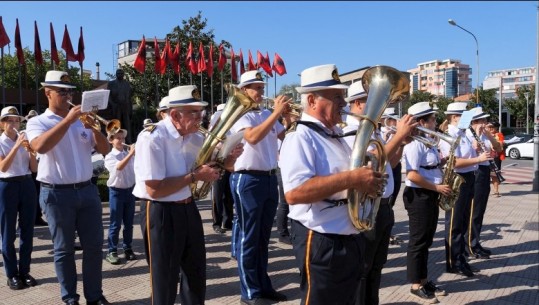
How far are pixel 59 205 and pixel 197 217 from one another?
1.45 metres

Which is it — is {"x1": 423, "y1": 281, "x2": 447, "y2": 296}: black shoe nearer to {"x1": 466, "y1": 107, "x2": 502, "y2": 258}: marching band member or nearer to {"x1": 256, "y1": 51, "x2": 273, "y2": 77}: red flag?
{"x1": 466, "y1": 107, "x2": 502, "y2": 258}: marching band member

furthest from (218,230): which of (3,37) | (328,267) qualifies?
(3,37)

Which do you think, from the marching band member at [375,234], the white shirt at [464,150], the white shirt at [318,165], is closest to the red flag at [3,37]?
the marching band member at [375,234]

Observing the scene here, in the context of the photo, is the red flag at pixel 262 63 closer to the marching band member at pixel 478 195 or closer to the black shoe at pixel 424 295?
the marching band member at pixel 478 195

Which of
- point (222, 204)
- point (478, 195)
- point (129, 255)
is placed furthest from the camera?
point (222, 204)

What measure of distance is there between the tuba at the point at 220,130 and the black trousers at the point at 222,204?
444 cm

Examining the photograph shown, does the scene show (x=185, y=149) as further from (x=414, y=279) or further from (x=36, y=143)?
(x=414, y=279)

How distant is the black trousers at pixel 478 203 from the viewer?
22.4 ft

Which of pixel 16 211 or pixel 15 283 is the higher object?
pixel 16 211

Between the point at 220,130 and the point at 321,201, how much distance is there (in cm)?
122

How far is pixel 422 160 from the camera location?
5105mm

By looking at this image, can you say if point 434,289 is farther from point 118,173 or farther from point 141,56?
point 141,56

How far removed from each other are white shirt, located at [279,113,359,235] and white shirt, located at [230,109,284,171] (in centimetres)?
199

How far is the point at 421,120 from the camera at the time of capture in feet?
16.3
